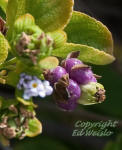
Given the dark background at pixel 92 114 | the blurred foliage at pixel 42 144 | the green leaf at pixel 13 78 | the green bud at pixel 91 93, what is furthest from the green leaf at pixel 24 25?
the blurred foliage at pixel 42 144

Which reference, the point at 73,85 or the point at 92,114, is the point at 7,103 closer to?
the point at 73,85

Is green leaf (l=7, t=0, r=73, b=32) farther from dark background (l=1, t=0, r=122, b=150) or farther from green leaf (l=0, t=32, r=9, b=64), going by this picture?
dark background (l=1, t=0, r=122, b=150)

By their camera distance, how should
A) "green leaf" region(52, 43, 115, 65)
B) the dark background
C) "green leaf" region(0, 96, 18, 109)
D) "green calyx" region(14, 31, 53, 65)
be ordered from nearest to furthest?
"green calyx" region(14, 31, 53, 65) < "green leaf" region(0, 96, 18, 109) < "green leaf" region(52, 43, 115, 65) < the dark background

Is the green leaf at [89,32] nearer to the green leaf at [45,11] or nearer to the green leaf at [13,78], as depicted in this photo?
the green leaf at [45,11]

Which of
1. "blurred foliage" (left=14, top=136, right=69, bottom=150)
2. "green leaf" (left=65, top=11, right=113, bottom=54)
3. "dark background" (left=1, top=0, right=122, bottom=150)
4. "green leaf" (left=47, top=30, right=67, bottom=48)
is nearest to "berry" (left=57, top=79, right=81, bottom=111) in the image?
"green leaf" (left=47, top=30, right=67, bottom=48)

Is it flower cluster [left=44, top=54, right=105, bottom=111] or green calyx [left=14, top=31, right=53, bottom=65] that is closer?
green calyx [left=14, top=31, right=53, bottom=65]

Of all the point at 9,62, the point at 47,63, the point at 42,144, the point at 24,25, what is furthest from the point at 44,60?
the point at 42,144
